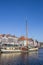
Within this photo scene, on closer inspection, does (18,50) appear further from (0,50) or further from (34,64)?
(34,64)

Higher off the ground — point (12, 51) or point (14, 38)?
point (14, 38)

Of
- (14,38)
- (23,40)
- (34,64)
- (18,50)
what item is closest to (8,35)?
(14,38)

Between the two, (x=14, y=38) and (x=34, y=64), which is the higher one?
(x=14, y=38)

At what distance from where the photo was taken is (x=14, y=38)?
519 feet

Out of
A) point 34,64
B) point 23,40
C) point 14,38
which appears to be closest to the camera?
point 34,64

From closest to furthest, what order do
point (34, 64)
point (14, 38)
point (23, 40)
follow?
point (34, 64)
point (23, 40)
point (14, 38)

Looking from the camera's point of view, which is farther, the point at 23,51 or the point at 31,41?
the point at 31,41

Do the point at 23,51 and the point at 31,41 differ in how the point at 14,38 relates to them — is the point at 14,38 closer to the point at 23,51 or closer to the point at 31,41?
the point at 31,41

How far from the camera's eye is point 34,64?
4291 centimetres

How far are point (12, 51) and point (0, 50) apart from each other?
6715 mm

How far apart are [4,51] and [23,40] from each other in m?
54.9

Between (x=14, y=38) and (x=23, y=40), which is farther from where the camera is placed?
(x=14, y=38)

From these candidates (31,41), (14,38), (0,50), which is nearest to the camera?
(0,50)

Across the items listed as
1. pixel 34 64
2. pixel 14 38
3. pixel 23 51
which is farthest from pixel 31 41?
pixel 34 64
